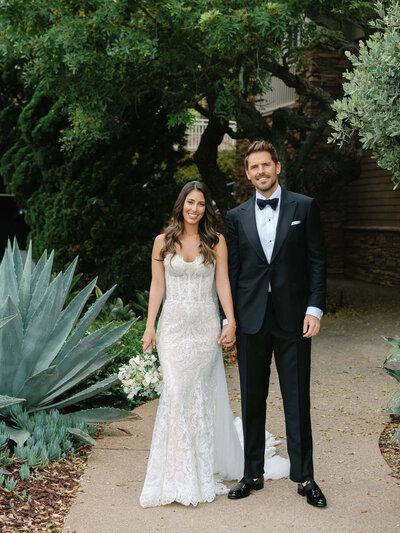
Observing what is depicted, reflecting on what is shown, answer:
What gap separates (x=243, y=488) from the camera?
4.14 metres

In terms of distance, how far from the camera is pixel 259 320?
409 centimetres

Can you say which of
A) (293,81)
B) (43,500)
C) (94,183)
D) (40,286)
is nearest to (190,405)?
(43,500)

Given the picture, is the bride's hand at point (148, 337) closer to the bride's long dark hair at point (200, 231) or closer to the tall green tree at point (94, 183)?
the bride's long dark hair at point (200, 231)

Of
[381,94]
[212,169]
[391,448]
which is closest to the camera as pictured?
[381,94]

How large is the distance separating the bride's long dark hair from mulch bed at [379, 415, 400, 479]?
1996mm

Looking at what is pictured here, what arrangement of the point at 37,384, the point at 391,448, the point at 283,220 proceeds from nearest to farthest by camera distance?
the point at 283,220 < the point at 37,384 < the point at 391,448

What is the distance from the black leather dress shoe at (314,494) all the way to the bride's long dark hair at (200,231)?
1.51 metres

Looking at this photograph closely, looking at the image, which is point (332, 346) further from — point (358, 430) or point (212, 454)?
point (212, 454)

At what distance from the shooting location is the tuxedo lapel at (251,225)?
409 cm

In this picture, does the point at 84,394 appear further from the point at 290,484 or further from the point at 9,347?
the point at 290,484

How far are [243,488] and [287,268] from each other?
141cm

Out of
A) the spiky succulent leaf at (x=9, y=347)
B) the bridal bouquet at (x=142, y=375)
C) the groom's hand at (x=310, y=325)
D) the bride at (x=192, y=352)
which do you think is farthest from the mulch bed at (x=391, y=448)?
the spiky succulent leaf at (x=9, y=347)

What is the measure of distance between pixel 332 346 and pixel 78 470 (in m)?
5.18

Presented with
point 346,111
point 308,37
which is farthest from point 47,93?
point 346,111
